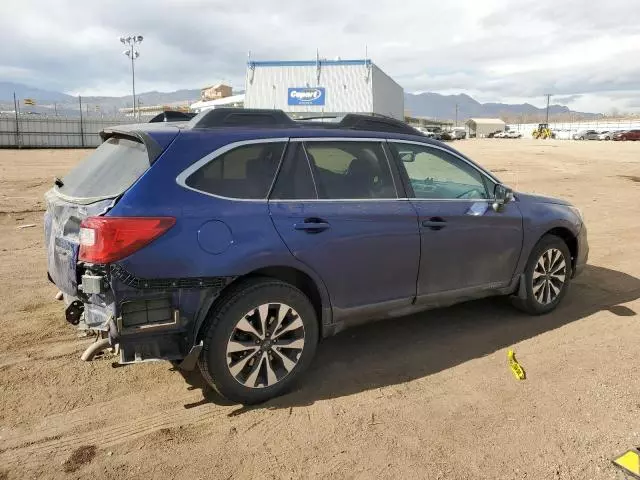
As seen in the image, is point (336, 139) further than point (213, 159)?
Yes

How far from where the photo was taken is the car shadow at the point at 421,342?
384cm

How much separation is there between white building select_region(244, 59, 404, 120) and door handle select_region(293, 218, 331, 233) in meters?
35.9

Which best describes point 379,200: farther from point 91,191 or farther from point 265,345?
point 91,191

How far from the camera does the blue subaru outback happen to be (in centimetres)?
316

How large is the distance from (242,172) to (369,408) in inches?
68.4

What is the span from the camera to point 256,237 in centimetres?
340

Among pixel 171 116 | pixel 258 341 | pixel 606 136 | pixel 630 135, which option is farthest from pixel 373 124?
pixel 606 136

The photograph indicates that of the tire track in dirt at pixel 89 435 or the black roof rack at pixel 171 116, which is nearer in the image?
the tire track in dirt at pixel 89 435

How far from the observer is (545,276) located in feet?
16.7

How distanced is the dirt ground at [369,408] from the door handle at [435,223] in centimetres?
102

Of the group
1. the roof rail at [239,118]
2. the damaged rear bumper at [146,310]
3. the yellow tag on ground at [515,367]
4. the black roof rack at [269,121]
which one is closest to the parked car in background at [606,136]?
the yellow tag on ground at [515,367]

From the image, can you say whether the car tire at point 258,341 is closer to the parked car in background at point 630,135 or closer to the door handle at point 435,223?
the door handle at point 435,223

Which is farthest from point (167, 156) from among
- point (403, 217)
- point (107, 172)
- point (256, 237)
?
point (403, 217)

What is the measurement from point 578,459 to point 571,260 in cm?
282
